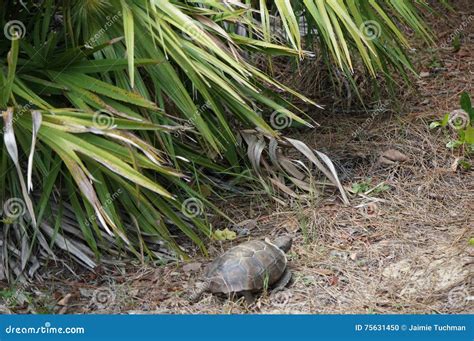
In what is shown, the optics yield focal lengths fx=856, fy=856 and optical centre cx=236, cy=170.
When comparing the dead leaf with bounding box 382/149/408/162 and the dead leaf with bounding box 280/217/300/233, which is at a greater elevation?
the dead leaf with bounding box 382/149/408/162

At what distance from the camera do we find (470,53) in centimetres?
510

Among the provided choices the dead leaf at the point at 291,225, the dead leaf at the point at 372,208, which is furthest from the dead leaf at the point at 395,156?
the dead leaf at the point at 291,225

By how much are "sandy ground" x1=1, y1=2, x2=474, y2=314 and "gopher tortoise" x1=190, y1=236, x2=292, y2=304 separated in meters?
0.05

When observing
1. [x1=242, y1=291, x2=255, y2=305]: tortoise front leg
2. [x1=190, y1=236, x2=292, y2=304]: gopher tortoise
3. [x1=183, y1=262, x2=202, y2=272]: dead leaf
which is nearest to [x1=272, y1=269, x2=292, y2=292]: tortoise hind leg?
[x1=190, y1=236, x2=292, y2=304]: gopher tortoise

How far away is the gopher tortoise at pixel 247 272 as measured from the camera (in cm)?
322

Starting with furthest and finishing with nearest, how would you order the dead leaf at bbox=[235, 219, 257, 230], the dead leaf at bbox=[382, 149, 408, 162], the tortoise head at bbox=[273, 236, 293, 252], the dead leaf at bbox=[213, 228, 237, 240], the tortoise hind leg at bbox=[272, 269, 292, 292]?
the dead leaf at bbox=[382, 149, 408, 162]
the dead leaf at bbox=[235, 219, 257, 230]
the dead leaf at bbox=[213, 228, 237, 240]
the tortoise head at bbox=[273, 236, 293, 252]
the tortoise hind leg at bbox=[272, 269, 292, 292]

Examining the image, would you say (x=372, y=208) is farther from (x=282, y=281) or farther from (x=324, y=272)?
(x=282, y=281)

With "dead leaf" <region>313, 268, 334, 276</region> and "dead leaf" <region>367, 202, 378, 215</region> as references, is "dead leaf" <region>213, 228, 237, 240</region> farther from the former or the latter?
"dead leaf" <region>367, 202, 378, 215</region>

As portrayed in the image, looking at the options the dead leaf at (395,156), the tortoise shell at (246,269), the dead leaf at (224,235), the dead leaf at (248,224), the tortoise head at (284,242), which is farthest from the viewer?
the dead leaf at (395,156)

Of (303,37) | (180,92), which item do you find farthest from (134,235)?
(303,37)

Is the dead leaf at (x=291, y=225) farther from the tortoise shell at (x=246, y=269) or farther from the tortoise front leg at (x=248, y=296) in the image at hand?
the tortoise front leg at (x=248, y=296)

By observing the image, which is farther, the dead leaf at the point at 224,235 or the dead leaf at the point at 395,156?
the dead leaf at the point at 395,156

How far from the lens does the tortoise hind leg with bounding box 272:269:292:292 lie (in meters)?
3.33

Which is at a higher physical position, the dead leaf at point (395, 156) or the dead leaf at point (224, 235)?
the dead leaf at point (395, 156)
